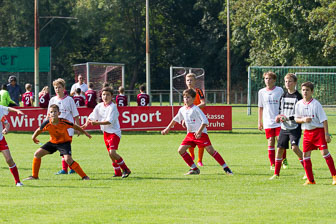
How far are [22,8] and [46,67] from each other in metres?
19.9

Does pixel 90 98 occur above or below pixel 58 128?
above

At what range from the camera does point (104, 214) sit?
8.45m

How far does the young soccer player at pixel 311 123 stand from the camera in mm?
10797

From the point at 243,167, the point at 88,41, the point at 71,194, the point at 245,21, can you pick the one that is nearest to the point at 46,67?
the point at 245,21

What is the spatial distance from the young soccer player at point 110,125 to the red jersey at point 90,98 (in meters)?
10.8

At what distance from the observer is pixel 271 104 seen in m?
12.8

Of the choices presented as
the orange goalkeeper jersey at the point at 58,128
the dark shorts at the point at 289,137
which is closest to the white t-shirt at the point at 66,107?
the orange goalkeeper jersey at the point at 58,128

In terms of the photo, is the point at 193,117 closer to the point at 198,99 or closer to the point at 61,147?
the point at 61,147

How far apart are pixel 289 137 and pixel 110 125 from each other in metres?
3.20

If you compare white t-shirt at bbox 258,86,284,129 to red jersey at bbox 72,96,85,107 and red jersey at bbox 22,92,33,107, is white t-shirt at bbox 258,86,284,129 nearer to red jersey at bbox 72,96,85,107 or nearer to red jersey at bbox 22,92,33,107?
red jersey at bbox 72,96,85,107

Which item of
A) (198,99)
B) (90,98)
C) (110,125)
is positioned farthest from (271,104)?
(90,98)

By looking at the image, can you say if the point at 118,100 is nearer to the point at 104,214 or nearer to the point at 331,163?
the point at 331,163

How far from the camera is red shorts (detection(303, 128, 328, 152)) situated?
1090cm

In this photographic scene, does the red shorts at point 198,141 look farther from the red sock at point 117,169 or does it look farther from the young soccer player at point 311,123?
the young soccer player at point 311,123
